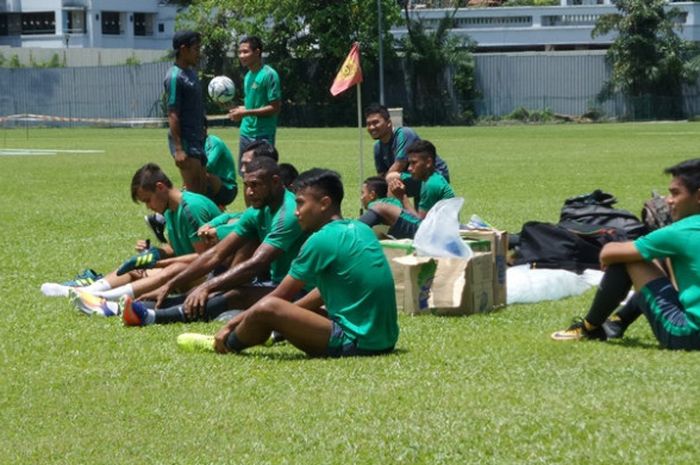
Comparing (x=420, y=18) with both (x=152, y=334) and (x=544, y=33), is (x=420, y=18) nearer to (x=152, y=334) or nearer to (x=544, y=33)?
(x=544, y=33)

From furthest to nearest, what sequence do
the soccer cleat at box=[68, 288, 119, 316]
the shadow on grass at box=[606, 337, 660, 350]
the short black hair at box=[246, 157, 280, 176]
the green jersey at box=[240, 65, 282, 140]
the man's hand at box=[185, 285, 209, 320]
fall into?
the green jersey at box=[240, 65, 282, 140]
the soccer cleat at box=[68, 288, 119, 316]
the man's hand at box=[185, 285, 209, 320]
the short black hair at box=[246, 157, 280, 176]
the shadow on grass at box=[606, 337, 660, 350]

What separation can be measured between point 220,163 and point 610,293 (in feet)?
21.0

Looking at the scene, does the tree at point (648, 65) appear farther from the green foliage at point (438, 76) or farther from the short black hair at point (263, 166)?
the short black hair at point (263, 166)

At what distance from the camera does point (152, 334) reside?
936 cm

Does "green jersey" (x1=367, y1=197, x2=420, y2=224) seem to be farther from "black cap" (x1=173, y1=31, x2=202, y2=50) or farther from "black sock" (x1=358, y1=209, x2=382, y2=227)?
"black cap" (x1=173, y1=31, x2=202, y2=50)

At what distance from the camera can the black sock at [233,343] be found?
27.5ft

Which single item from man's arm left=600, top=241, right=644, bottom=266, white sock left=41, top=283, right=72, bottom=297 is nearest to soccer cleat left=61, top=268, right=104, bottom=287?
white sock left=41, top=283, right=72, bottom=297

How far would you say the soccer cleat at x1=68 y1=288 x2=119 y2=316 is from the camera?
1023cm

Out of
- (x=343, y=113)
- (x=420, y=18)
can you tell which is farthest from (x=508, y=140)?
(x=420, y=18)

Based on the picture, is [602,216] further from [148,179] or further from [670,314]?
[670,314]

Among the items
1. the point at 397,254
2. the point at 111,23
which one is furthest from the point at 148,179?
the point at 111,23

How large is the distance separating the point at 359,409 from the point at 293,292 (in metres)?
1.61

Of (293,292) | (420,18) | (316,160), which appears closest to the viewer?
(293,292)

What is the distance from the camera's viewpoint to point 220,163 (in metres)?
14.1
